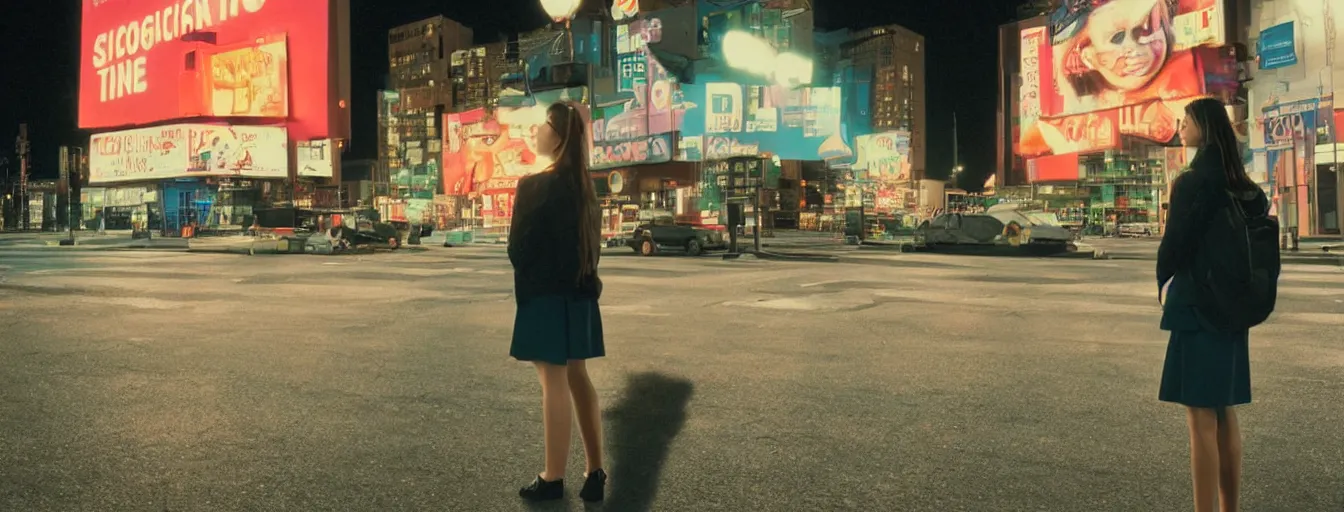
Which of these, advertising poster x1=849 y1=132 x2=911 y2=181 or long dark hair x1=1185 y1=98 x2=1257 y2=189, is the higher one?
advertising poster x1=849 y1=132 x2=911 y2=181

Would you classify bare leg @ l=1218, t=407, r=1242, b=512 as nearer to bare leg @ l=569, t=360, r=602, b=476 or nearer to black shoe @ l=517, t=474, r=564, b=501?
bare leg @ l=569, t=360, r=602, b=476

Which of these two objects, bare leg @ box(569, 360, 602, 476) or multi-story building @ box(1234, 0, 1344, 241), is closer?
bare leg @ box(569, 360, 602, 476)

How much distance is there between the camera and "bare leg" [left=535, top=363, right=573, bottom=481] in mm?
4203

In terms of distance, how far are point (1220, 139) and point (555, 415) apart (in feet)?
9.50

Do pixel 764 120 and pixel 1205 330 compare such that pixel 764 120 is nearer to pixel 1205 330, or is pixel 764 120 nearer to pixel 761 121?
pixel 761 121

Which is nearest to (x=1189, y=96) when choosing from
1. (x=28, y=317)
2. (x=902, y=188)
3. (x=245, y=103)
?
(x=902, y=188)

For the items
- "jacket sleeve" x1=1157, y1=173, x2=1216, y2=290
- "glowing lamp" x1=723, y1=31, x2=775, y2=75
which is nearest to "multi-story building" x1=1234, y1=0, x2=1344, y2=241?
"glowing lamp" x1=723, y1=31, x2=775, y2=75

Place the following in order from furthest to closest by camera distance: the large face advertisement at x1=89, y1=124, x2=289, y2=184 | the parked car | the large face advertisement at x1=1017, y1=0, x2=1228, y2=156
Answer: the large face advertisement at x1=89, y1=124, x2=289, y2=184
the large face advertisement at x1=1017, y1=0, x2=1228, y2=156
the parked car

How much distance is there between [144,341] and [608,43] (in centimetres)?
8260

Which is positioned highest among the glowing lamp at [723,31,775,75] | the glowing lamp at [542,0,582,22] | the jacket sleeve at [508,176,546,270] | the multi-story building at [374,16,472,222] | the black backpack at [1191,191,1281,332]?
the multi-story building at [374,16,472,222]

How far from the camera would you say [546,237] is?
13.3 ft

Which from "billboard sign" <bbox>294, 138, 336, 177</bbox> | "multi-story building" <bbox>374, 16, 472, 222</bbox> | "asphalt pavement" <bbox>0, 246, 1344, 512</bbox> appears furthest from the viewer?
"multi-story building" <bbox>374, 16, 472, 222</bbox>

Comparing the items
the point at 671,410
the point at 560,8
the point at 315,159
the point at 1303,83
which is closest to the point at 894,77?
the point at 560,8

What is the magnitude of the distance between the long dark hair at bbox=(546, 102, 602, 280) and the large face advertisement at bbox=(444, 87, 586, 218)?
85.8m
